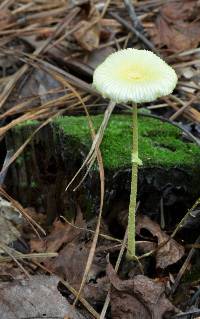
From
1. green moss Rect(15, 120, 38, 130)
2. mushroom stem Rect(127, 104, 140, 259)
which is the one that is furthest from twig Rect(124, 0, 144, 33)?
mushroom stem Rect(127, 104, 140, 259)

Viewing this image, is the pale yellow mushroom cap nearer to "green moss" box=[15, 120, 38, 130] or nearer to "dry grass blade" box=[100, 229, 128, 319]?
"dry grass blade" box=[100, 229, 128, 319]

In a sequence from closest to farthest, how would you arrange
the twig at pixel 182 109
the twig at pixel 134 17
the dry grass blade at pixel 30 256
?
the dry grass blade at pixel 30 256
the twig at pixel 182 109
the twig at pixel 134 17

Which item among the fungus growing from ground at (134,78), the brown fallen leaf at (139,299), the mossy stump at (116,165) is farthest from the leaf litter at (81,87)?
the fungus growing from ground at (134,78)

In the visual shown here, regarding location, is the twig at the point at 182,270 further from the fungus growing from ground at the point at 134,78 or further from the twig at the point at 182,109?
the twig at the point at 182,109

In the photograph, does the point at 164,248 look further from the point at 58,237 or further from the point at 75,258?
the point at 58,237

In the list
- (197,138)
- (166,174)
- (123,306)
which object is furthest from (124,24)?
(123,306)

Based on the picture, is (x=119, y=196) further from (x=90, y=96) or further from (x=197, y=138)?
(x=90, y=96)
